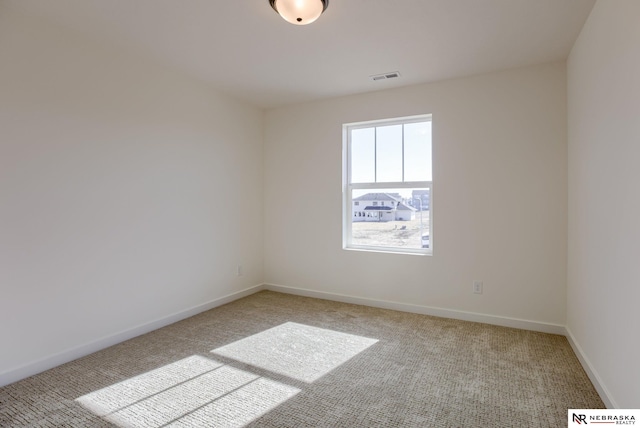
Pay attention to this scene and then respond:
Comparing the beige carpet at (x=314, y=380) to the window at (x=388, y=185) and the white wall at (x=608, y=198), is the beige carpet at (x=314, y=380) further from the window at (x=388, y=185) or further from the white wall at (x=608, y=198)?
the window at (x=388, y=185)

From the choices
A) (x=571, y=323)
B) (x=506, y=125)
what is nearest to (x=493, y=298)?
(x=571, y=323)

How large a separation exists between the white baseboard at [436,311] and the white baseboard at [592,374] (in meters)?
0.24

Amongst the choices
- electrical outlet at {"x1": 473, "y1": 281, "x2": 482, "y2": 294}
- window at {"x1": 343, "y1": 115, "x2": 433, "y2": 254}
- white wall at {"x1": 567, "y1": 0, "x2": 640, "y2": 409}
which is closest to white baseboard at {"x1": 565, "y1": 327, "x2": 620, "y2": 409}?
white wall at {"x1": 567, "y1": 0, "x2": 640, "y2": 409}

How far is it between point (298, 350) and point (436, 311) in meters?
1.67

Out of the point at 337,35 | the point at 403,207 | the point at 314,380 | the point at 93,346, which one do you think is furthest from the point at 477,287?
the point at 93,346

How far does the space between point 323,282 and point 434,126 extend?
2.30 m

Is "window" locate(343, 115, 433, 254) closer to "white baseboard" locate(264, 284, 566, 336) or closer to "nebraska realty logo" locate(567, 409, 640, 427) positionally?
"white baseboard" locate(264, 284, 566, 336)

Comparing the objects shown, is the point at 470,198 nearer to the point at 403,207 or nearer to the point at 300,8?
the point at 403,207

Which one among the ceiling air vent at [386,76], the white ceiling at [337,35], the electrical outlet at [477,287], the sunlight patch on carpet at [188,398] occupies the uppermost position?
the ceiling air vent at [386,76]

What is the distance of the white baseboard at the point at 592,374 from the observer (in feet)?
6.29

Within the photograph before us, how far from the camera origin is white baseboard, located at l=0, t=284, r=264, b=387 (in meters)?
2.28

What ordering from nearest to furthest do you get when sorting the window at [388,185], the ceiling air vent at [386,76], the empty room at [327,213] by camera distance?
the empty room at [327,213]
the ceiling air vent at [386,76]
the window at [388,185]

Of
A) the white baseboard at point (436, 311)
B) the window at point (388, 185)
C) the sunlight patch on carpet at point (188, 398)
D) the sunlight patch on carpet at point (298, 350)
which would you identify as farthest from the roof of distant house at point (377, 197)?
the sunlight patch on carpet at point (188, 398)

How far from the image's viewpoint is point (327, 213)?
4.27 meters
